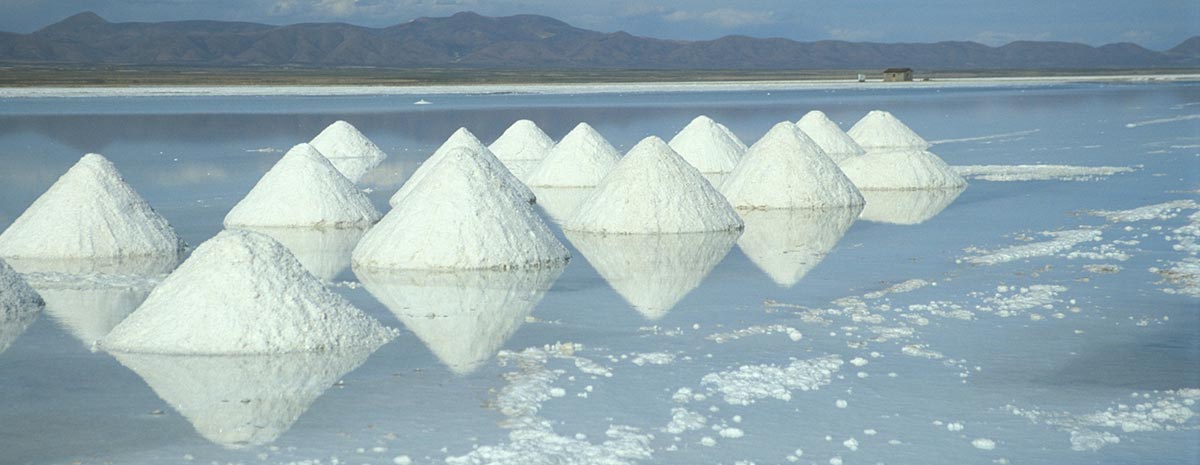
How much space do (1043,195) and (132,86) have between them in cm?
5296

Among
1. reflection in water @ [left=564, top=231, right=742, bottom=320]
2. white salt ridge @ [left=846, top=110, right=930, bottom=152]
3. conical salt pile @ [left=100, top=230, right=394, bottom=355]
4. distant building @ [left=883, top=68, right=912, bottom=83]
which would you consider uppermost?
conical salt pile @ [left=100, top=230, right=394, bottom=355]

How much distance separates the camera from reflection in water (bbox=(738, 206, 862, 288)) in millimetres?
10734

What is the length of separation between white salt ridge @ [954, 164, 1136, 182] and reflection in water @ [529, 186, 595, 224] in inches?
208

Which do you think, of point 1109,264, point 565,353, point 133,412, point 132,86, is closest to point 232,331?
point 133,412

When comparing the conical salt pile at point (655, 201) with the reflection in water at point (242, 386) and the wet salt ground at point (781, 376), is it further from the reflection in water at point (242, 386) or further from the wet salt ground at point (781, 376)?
the reflection in water at point (242, 386)

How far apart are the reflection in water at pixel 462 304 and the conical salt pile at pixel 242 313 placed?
0.51m

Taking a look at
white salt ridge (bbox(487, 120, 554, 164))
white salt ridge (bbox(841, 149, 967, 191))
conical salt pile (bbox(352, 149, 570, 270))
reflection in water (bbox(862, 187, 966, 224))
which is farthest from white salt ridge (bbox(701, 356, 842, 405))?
white salt ridge (bbox(487, 120, 554, 164))

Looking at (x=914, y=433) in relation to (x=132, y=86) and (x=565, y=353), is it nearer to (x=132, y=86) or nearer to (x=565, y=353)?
→ (x=565, y=353)

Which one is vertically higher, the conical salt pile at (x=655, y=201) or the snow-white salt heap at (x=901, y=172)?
the conical salt pile at (x=655, y=201)

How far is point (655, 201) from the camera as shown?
41.4ft

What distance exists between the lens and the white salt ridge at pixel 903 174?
16797mm

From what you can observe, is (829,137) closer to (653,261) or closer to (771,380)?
(653,261)

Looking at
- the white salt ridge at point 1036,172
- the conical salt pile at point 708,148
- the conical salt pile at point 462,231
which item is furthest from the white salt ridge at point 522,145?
the conical salt pile at point 462,231

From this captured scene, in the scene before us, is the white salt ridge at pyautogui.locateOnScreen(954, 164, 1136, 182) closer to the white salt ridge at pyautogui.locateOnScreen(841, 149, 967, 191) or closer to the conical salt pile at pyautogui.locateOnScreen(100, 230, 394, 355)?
the white salt ridge at pyautogui.locateOnScreen(841, 149, 967, 191)
